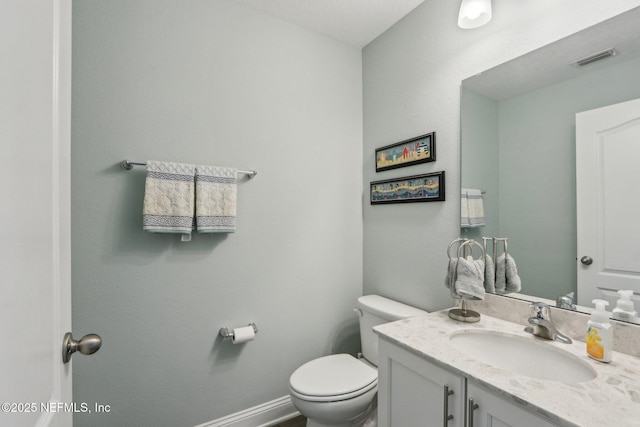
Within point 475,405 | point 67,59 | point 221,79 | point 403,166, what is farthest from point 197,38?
point 475,405

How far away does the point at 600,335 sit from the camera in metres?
0.90

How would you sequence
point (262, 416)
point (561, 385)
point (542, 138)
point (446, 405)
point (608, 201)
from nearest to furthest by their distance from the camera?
1. point (561, 385)
2. point (446, 405)
3. point (608, 201)
4. point (542, 138)
5. point (262, 416)

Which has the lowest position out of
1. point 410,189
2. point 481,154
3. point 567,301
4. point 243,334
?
point 243,334

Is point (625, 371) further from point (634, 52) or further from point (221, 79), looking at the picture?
→ point (221, 79)

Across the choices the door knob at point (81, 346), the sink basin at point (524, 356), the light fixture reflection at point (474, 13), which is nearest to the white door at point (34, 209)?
the door knob at point (81, 346)

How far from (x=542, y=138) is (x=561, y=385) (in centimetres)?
93

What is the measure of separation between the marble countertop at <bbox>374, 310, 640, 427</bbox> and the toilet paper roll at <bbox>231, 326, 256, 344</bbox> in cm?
80

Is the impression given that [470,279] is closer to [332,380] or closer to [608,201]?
[608,201]

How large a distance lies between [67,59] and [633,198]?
1.70 meters

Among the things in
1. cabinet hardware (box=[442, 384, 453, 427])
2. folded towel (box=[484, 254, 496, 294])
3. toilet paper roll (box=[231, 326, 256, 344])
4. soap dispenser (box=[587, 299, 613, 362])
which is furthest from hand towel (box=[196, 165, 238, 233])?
soap dispenser (box=[587, 299, 613, 362])

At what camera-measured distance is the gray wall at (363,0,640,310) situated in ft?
4.05

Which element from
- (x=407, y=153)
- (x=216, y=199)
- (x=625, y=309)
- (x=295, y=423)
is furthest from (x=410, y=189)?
(x=295, y=423)

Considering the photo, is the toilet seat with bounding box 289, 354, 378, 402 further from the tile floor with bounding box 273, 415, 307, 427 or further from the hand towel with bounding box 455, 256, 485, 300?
the hand towel with bounding box 455, 256, 485, 300

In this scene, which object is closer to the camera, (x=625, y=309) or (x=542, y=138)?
(x=625, y=309)
